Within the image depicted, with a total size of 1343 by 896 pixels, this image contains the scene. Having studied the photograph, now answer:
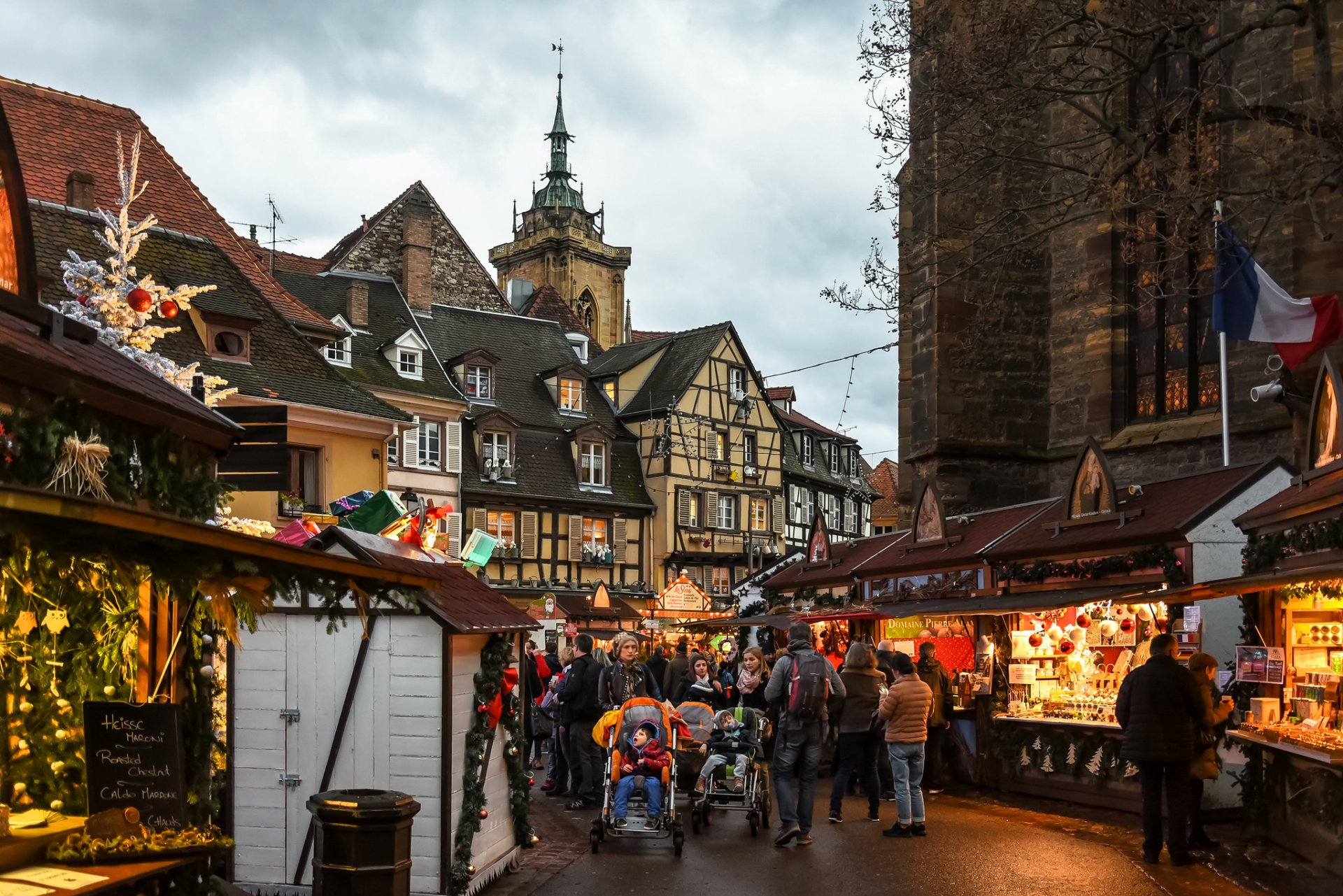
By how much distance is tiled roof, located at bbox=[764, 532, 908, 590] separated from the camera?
24.7 m

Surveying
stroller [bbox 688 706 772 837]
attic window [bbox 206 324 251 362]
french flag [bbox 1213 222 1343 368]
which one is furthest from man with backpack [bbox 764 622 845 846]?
attic window [bbox 206 324 251 362]

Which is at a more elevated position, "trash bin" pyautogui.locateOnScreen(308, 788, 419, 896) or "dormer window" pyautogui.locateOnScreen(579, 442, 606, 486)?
"dormer window" pyautogui.locateOnScreen(579, 442, 606, 486)

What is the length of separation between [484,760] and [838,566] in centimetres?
1571

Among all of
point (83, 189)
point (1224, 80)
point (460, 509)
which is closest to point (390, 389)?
point (460, 509)

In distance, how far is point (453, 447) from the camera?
148ft

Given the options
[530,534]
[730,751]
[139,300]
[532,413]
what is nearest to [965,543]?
[730,751]

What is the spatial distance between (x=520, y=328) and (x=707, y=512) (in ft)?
31.5

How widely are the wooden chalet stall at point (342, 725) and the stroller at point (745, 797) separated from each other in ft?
12.8

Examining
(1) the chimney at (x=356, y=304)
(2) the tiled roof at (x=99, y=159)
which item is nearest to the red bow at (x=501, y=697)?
(2) the tiled roof at (x=99, y=159)

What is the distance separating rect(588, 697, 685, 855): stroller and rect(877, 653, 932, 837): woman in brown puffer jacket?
2.05 metres

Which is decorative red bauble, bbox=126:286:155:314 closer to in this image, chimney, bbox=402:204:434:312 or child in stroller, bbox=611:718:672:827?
child in stroller, bbox=611:718:672:827

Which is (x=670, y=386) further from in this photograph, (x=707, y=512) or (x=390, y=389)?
(x=390, y=389)

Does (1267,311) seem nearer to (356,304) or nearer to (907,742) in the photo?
(907,742)

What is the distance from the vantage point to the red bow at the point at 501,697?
10.6 m
